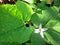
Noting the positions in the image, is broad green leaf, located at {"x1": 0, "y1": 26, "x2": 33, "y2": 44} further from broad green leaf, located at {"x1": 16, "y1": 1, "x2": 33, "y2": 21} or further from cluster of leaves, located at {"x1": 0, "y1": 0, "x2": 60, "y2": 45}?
broad green leaf, located at {"x1": 16, "y1": 1, "x2": 33, "y2": 21}

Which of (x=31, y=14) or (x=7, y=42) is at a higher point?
(x=31, y=14)

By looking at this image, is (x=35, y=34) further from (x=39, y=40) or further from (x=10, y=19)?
(x=10, y=19)

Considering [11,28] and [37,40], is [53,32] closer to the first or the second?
[37,40]

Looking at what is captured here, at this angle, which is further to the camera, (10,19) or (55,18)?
(55,18)

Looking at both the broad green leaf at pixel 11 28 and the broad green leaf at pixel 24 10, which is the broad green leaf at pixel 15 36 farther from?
the broad green leaf at pixel 24 10

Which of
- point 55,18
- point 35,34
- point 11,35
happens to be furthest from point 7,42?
point 55,18

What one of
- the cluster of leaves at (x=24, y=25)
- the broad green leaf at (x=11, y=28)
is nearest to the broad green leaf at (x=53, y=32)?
the cluster of leaves at (x=24, y=25)

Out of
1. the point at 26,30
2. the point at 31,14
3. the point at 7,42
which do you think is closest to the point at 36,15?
the point at 31,14
